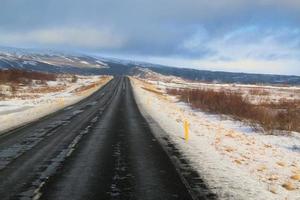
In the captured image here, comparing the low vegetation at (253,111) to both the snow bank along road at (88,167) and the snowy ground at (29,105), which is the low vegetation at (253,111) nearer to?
the snow bank along road at (88,167)

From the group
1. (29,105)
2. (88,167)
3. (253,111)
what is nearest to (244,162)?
(88,167)

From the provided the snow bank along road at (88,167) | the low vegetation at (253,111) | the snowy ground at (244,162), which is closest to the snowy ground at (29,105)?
the snow bank along road at (88,167)

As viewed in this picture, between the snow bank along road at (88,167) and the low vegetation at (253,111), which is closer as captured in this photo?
the snow bank along road at (88,167)

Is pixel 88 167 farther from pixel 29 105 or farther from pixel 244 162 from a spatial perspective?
pixel 29 105

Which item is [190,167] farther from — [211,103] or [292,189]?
[211,103]

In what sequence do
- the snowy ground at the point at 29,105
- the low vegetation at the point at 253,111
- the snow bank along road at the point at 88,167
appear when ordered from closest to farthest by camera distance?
1. the snow bank along road at the point at 88,167
2. the low vegetation at the point at 253,111
3. the snowy ground at the point at 29,105

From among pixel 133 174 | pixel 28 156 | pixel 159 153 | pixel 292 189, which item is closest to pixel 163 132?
pixel 159 153

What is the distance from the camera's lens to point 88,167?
39.3ft

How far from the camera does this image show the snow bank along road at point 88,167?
934 cm

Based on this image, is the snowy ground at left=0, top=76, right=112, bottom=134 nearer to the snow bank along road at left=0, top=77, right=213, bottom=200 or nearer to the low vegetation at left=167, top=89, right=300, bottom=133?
the snow bank along road at left=0, top=77, right=213, bottom=200

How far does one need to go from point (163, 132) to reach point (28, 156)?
785cm

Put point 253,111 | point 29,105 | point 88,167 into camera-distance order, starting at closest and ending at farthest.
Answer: point 88,167 < point 253,111 < point 29,105

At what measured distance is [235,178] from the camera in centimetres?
1086

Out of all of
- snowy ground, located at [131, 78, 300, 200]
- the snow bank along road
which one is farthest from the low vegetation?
the snow bank along road
